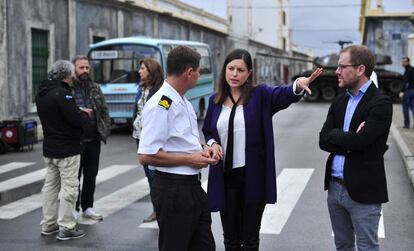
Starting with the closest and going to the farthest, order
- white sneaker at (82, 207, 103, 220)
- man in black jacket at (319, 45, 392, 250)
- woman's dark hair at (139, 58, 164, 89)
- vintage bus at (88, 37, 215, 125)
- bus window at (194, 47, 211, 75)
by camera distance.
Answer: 1. man in black jacket at (319, 45, 392, 250)
2. woman's dark hair at (139, 58, 164, 89)
3. white sneaker at (82, 207, 103, 220)
4. vintage bus at (88, 37, 215, 125)
5. bus window at (194, 47, 211, 75)

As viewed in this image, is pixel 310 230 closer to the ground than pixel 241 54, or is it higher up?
closer to the ground

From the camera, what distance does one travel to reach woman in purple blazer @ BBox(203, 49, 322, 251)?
4.15 meters

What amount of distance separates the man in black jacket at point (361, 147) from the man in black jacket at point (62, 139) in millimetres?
2985

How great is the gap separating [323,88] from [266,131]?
27.3 metres

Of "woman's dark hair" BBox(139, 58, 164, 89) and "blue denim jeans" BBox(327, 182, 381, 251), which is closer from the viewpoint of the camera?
"blue denim jeans" BBox(327, 182, 381, 251)

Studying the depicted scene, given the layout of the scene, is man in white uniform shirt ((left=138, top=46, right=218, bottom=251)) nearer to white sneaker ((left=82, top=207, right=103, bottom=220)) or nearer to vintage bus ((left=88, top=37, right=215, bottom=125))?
white sneaker ((left=82, top=207, right=103, bottom=220))

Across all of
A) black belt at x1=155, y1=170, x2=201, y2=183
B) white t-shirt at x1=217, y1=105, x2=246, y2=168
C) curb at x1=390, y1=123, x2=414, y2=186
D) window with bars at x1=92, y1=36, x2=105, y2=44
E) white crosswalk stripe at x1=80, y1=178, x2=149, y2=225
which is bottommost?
white crosswalk stripe at x1=80, y1=178, x2=149, y2=225

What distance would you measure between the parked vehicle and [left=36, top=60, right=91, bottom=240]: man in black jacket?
899 inches

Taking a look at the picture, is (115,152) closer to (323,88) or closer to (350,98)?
(350,98)

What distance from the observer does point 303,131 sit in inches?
672

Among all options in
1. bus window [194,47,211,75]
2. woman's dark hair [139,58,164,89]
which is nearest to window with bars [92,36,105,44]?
bus window [194,47,211,75]

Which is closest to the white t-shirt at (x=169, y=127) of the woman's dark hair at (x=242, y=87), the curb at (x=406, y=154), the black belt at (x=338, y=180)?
the woman's dark hair at (x=242, y=87)

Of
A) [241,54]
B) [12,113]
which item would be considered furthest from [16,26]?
[241,54]

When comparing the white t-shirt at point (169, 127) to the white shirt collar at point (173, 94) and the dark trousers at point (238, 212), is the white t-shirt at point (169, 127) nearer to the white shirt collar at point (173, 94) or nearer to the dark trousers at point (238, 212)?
the white shirt collar at point (173, 94)
